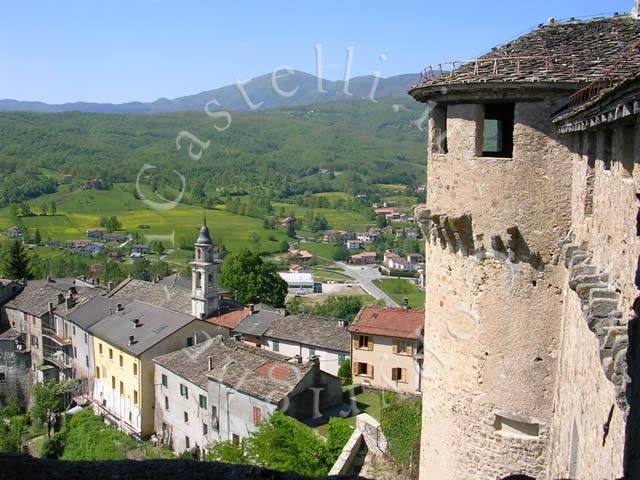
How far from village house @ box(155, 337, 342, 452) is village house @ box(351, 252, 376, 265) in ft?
316

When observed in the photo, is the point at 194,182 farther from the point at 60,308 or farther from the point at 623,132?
the point at 623,132

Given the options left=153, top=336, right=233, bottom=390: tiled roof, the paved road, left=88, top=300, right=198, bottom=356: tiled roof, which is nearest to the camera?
left=153, top=336, right=233, bottom=390: tiled roof

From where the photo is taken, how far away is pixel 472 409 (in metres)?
10.3

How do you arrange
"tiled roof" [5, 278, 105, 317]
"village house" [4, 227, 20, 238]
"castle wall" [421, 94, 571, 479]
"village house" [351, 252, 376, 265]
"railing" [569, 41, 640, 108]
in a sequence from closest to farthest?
"railing" [569, 41, 640, 108], "castle wall" [421, 94, 571, 479], "tiled roof" [5, 278, 105, 317], "village house" [4, 227, 20, 238], "village house" [351, 252, 376, 265]

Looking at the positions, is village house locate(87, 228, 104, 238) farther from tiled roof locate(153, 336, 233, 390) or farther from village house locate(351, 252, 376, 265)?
tiled roof locate(153, 336, 233, 390)

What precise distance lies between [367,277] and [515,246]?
116947 millimetres

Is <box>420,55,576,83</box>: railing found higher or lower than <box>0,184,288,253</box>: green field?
higher

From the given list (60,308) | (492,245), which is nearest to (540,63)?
(492,245)

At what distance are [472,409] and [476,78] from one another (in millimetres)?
4986

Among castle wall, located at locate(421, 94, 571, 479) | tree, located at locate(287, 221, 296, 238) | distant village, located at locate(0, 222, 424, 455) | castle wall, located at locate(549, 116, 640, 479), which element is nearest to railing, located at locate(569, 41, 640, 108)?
castle wall, located at locate(549, 116, 640, 479)

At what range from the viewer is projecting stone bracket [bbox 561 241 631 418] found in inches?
220

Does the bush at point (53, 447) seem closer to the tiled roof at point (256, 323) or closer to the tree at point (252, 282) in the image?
the tiled roof at point (256, 323)

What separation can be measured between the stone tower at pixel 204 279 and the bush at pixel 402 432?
31804 mm

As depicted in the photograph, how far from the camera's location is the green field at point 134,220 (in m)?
124
